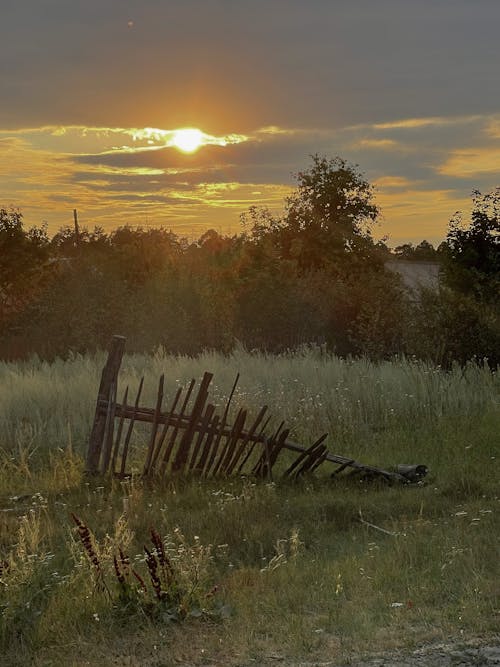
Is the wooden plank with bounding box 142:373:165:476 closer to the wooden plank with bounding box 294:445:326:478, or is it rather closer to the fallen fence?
the fallen fence

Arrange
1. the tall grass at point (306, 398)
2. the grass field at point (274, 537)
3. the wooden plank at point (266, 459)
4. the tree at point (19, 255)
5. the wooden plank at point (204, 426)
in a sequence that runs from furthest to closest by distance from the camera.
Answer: the tree at point (19, 255) < the tall grass at point (306, 398) < the wooden plank at point (266, 459) < the wooden plank at point (204, 426) < the grass field at point (274, 537)

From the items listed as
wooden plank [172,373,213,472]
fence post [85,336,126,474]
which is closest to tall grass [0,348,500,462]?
fence post [85,336,126,474]

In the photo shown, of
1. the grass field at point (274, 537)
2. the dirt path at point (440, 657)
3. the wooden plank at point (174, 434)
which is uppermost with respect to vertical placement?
the wooden plank at point (174, 434)

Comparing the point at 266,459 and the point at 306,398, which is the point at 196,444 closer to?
the point at 266,459

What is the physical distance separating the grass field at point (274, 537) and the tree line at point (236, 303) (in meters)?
4.48

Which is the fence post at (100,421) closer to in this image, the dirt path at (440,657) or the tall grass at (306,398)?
the tall grass at (306,398)

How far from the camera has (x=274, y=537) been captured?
7.78 meters

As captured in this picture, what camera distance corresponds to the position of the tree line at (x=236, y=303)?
1905cm

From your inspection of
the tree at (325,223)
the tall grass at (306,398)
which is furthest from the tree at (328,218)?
the tall grass at (306,398)

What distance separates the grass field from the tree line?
4.48 meters

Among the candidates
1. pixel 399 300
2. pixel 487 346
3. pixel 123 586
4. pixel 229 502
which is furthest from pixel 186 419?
pixel 399 300

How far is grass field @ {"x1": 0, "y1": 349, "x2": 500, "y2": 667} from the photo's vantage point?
17.4ft

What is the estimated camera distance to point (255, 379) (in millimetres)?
14227

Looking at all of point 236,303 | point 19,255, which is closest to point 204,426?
point 236,303
